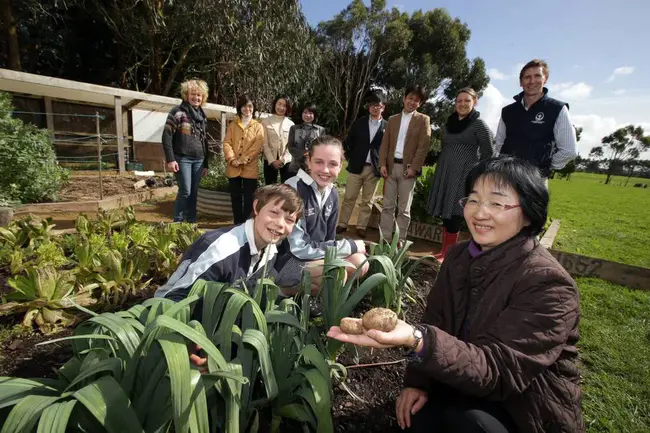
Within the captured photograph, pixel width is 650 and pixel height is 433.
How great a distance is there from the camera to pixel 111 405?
2.68ft

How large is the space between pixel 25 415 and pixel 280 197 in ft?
4.18

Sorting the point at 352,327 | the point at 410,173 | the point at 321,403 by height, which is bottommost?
the point at 321,403

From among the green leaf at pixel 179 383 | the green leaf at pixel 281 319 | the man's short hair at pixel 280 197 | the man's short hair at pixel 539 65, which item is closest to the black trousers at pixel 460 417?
the green leaf at pixel 281 319

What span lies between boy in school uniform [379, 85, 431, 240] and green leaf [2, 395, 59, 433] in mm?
3710

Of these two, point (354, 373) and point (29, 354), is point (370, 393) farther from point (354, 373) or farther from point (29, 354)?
point (29, 354)

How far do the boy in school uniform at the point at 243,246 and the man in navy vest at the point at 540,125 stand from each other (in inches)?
90.7

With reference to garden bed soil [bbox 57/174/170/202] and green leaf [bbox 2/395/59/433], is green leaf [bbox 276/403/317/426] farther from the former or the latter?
garden bed soil [bbox 57/174/170/202]

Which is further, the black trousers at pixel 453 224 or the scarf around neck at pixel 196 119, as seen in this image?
the scarf around neck at pixel 196 119

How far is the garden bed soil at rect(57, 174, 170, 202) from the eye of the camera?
20.4ft

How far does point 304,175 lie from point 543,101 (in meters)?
2.26

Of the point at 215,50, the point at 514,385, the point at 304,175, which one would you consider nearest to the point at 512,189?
the point at 514,385

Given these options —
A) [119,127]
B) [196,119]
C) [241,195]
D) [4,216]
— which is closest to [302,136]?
[241,195]

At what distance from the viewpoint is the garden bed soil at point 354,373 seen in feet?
5.10

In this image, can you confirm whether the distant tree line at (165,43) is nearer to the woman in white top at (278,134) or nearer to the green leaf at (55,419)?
the woman in white top at (278,134)
